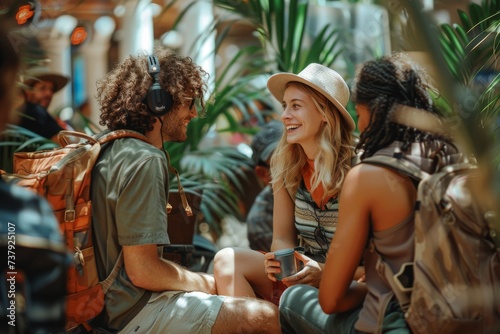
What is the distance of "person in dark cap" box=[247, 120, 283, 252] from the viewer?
5.08m

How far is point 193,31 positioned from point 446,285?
5.33m

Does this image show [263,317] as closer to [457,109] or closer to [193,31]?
[457,109]

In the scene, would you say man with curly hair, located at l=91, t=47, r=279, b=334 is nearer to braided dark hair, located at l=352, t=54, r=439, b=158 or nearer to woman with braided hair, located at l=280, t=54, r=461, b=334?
woman with braided hair, located at l=280, t=54, r=461, b=334

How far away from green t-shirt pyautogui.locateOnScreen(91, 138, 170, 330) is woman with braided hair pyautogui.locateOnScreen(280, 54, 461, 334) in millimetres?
635

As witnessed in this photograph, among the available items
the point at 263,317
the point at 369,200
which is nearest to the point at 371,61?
the point at 369,200

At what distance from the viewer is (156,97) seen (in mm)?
3639

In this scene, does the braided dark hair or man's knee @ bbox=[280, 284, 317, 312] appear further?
man's knee @ bbox=[280, 284, 317, 312]

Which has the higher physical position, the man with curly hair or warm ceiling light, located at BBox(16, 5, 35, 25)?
warm ceiling light, located at BBox(16, 5, 35, 25)

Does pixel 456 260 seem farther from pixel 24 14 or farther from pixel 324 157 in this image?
pixel 24 14

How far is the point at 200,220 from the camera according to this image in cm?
547

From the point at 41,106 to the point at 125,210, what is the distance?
107 inches

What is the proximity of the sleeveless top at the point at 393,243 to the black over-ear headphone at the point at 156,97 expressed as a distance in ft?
3.51

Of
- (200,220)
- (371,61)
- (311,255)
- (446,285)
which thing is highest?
(371,61)

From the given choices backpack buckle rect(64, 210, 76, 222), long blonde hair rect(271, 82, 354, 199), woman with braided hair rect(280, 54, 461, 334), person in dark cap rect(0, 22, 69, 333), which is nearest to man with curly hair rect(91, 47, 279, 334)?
backpack buckle rect(64, 210, 76, 222)
